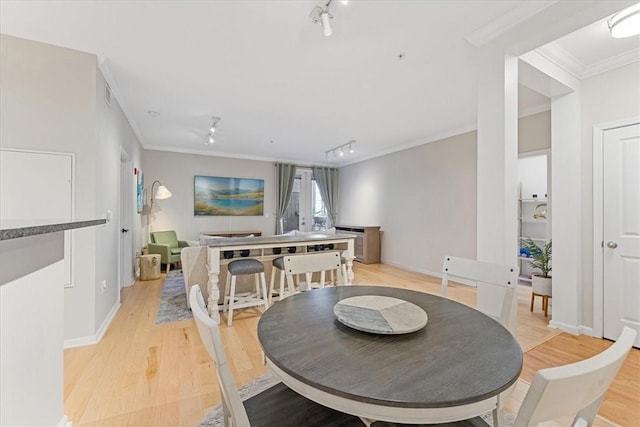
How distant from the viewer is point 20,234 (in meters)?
0.82

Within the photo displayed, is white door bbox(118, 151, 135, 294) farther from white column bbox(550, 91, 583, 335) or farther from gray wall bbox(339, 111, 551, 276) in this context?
white column bbox(550, 91, 583, 335)

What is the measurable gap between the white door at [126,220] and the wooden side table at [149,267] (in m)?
0.25

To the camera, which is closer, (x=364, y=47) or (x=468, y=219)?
(x=364, y=47)

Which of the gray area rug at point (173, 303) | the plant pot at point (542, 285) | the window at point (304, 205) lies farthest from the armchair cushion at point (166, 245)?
the plant pot at point (542, 285)

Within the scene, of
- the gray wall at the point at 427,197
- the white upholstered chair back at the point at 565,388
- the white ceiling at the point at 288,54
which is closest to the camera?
the white upholstered chair back at the point at 565,388

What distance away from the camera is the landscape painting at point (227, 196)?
21.4 ft

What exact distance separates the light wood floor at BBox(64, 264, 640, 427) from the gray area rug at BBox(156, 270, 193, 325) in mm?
111

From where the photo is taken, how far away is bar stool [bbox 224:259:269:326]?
9.91 feet

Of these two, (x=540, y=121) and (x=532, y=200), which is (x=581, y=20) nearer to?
(x=540, y=121)

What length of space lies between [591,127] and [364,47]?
7.92 feet

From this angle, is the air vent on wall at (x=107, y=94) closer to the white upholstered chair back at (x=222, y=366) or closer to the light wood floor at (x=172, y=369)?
the light wood floor at (x=172, y=369)

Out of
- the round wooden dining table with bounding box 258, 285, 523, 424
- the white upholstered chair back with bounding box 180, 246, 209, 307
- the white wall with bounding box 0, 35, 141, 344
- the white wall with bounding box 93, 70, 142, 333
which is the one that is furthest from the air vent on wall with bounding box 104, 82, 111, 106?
the round wooden dining table with bounding box 258, 285, 523, 424

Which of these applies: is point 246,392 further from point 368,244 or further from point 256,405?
point 368,244

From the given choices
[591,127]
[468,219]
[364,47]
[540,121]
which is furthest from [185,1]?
[468,219]
